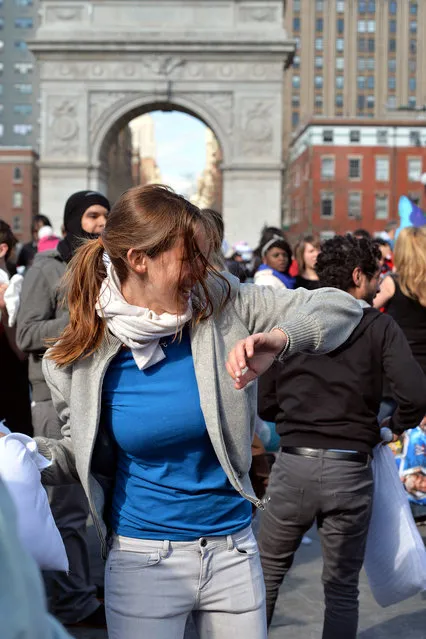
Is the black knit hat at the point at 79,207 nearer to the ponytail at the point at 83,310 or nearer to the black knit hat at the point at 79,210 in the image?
the black knit hat at the point at 79,210

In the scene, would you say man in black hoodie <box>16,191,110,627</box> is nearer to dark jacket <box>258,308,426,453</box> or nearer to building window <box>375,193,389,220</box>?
dark jacket <box>258,308,426,453</box>

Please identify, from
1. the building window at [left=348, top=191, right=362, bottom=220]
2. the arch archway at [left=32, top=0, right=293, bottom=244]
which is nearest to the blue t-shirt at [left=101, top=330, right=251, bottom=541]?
the arch archway at [left=32, top=0, right=293, bottom=244]

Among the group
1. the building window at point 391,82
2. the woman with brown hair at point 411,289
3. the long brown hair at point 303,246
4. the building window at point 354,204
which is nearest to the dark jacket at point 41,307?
the woman with brown hair at point 411,289

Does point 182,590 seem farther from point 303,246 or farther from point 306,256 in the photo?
point 303,246

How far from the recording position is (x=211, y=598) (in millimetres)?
2580

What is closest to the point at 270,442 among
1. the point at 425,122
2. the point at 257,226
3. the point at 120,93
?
the point at 257,226

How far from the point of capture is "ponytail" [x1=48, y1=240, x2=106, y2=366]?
2590 mm

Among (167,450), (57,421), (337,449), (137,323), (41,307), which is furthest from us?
(57,421)

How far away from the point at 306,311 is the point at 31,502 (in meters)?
0.93

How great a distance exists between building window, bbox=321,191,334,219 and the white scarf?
85400 mm

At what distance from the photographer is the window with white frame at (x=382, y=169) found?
8656 centimetres

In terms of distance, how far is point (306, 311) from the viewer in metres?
2.61

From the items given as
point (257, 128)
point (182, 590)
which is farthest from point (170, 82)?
point (182, 590)

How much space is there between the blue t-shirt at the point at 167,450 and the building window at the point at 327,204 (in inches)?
3362
